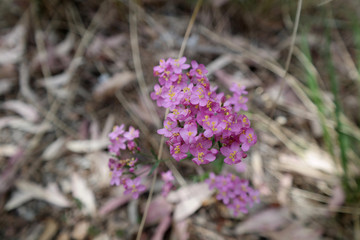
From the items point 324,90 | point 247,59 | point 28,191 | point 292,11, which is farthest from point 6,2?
point 324,90

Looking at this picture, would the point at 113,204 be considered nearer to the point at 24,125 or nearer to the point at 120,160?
the point at 120,160

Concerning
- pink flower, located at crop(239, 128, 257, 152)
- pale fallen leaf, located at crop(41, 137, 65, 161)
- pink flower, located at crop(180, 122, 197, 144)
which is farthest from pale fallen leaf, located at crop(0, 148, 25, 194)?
pink flower, located at crop(239, 128, 257, 152)

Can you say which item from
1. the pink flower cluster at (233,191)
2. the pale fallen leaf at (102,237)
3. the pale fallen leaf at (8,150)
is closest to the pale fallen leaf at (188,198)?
the pink flower cluster at (233,191)

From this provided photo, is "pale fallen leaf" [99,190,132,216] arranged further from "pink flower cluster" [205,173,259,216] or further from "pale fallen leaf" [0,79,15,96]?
"pale fallen leaf" [0,79,15,96]

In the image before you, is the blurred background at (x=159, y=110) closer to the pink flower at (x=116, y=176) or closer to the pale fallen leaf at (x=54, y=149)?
the pale fallen leaf at (x=54, y=149)

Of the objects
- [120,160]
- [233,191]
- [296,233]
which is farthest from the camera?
[296,233]

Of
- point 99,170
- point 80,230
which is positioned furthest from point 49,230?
point 99,170

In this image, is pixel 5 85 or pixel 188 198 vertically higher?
pixel 5 85
